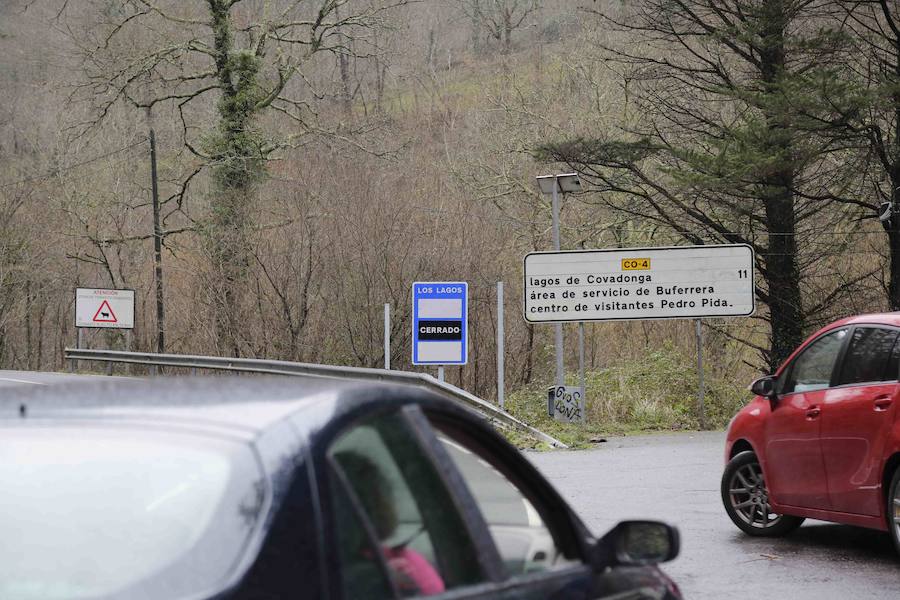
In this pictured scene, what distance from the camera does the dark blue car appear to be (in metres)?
2.42

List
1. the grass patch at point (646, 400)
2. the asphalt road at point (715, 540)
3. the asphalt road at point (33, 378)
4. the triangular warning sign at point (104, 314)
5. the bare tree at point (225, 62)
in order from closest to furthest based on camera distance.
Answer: the asphalt road at point (715, 540), the grass patch at point (646, 400), the asphalt road at point (33, 378), the bare tree at point (225, 62), the triangular warning sign at point (104, 314)

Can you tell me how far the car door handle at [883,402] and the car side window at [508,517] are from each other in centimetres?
525

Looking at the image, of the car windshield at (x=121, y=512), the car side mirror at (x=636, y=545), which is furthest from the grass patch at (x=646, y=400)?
the car windshield at (x=121, y=512)

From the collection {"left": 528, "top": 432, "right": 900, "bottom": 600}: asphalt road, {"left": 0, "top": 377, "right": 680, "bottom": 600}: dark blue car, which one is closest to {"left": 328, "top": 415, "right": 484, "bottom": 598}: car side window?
{"left": 0, "top": 377, "right": 680, "bottom": 600}: dark blue car

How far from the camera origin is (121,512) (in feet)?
8.44

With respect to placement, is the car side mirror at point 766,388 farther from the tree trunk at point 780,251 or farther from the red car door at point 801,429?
the tree trunk at point 780,251

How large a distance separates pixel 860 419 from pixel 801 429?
26.5 inches

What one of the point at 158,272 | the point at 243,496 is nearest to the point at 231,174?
the point at 158,272

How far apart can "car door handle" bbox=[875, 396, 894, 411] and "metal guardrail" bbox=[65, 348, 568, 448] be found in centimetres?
977

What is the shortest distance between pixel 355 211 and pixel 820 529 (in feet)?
77.6

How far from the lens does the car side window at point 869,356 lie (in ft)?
28.0

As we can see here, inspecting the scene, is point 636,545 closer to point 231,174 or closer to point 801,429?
point 801,429

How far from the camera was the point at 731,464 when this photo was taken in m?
10.0

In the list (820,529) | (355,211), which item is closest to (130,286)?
(355,211)
